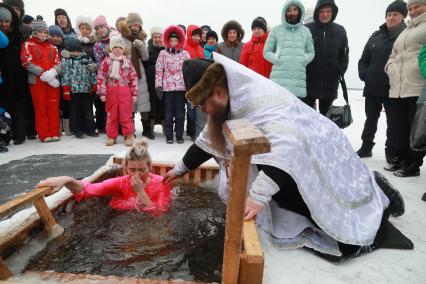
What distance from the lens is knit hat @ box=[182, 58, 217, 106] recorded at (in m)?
1.86

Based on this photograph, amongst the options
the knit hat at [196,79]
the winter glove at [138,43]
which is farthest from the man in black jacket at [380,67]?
the winter glove at [138,43]

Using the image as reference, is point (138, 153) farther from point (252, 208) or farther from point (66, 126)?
point (66, 126)

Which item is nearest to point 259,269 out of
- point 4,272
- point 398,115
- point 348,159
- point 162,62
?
point 348,159

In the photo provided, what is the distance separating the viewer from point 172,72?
497 cm

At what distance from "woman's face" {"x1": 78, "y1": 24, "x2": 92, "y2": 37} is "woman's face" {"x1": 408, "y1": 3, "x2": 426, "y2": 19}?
498 cm

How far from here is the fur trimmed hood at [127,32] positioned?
508 cm

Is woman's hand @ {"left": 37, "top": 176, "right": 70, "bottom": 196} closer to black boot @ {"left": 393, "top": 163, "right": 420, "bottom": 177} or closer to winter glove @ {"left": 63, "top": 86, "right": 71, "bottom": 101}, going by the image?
winter glove @ {"left": 63, "top": 86, "right": 71, "bottom": 101}

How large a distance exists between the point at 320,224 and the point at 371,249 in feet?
1.37

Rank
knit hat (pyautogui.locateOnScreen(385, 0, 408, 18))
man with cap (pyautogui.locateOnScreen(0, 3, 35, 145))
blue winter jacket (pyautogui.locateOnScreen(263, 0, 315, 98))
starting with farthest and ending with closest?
man with cap (pyautogui.locateOnScreen(0, 3, 35, 145))
blue winter jacket (pyautogui.locateOnScreen(263, 0, 315, 98))
knit hat (pyautogui.locateOnScreen(385, 0, 408, 18))

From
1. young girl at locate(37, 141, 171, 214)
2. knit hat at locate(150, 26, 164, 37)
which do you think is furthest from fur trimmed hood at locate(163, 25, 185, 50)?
young girl at locate(37, 141, 171, 214)

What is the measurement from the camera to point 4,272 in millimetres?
1552

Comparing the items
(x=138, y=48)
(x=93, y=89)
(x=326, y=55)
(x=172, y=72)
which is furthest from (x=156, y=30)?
(x=326, y=55)

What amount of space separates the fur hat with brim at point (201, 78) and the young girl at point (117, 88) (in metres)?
3.16

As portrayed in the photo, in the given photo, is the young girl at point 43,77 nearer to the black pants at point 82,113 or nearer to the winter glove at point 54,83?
the winter glove at point 54,83
